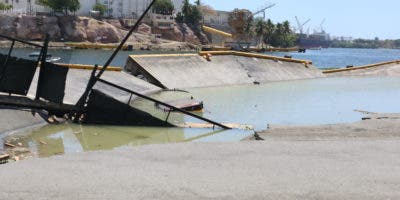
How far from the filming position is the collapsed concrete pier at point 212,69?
3978cm

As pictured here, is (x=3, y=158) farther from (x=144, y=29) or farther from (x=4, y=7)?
(x=144, y=29)

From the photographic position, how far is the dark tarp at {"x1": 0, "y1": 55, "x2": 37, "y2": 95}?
20.1m

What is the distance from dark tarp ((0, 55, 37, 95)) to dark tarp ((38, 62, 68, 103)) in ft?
1.64

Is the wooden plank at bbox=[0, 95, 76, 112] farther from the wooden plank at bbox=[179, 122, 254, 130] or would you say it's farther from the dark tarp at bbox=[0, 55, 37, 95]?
the wooden plank at bbox=[179, 122, 254, 130]

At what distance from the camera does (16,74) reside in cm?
2031

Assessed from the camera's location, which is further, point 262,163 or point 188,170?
point 262,163

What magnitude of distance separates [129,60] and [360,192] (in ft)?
110

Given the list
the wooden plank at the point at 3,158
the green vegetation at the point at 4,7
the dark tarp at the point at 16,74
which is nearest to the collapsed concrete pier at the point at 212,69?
the dark tarp at the point at 16,74

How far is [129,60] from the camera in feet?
135

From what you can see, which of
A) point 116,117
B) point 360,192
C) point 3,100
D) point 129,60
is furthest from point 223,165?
point 129,60

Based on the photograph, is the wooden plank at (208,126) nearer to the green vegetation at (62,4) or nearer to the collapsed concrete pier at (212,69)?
the collapsed concrete pier at (212,69)

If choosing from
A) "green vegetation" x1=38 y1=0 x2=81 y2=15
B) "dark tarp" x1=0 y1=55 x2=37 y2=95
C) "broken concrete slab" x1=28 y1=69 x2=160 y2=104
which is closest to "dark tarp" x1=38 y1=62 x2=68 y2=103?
"dark tarp" x1=0 y1=55 x2=37 y2=95

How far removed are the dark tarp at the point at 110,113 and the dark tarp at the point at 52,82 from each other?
1226 mm

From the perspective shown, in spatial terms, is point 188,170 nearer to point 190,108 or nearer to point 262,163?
point 262,163
